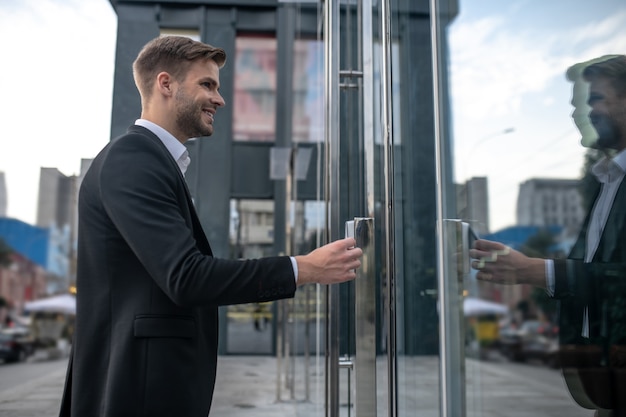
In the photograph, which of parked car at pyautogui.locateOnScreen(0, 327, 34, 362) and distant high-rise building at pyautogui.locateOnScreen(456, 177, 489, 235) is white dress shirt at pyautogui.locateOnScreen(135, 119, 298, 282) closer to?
distant high-rise building at pyautogui.locateOnScreen(456, 177, 489, 235)

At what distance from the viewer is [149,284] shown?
1255 mm

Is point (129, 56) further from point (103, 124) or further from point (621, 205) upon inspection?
point (621, 205)

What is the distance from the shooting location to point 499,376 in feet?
4.78

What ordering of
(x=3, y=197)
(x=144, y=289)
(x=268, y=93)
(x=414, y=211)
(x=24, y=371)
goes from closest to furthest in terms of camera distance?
(x=144, y=289)
(x=414, y=211)
(x=3, y=197)
(x=24, y=371)
(x=268, y=93)

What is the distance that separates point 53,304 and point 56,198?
5.67 feet

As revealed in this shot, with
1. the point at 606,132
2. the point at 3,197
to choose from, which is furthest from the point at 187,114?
the point at 3,197

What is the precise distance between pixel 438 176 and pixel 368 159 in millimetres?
326

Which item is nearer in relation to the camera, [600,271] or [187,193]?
Result: [600,271]

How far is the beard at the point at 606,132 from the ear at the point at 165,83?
3.06 feet

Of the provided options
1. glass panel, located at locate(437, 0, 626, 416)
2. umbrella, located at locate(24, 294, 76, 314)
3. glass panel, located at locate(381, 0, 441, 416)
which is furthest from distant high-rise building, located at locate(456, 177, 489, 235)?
umbrella, located at locate(24, 294, 76, 314)

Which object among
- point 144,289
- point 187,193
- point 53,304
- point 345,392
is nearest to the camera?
point 144,289

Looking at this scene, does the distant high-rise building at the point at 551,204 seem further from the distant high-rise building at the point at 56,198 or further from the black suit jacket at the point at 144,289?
the distant high-rise building at the point at 56,198

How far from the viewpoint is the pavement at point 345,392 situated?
126 cm

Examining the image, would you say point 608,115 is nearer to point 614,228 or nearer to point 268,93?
point 614,228
